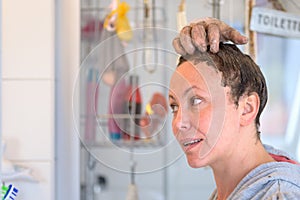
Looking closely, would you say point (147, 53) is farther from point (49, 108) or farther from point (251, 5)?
point (251, 5)

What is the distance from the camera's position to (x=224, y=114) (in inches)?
30.1

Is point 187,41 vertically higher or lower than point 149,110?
higher

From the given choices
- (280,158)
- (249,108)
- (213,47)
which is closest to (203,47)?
(213,47)

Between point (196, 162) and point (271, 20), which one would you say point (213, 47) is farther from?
point (271, 20)

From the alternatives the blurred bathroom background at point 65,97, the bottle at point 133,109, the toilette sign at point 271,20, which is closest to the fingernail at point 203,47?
the blurred bathroom background at point 65,97

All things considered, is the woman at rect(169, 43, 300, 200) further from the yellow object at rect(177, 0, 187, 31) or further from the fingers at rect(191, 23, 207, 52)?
the yellow object at rect(177, 0, 187, 31)

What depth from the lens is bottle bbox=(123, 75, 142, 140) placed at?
1.16 metres

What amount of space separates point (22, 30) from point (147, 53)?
0.31 meters

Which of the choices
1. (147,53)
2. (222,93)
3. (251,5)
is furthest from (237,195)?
(251,5)

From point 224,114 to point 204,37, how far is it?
0.11 metres

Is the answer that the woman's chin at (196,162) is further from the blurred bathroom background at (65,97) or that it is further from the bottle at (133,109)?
the bottle at (133,109)

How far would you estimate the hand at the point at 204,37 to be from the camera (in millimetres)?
751

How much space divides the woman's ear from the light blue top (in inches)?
2.8

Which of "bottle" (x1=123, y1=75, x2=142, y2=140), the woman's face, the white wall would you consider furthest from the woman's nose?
the white wall
